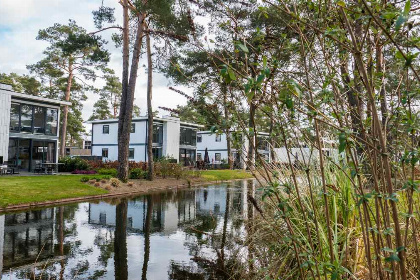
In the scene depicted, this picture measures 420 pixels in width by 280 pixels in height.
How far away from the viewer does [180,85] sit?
20.7 metres

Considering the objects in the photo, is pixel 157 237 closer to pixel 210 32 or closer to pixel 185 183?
pixel 210 32

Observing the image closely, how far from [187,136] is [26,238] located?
3145cm

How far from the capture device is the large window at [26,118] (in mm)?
21812

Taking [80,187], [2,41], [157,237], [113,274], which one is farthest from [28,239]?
[2,41]

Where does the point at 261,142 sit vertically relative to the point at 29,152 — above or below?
below

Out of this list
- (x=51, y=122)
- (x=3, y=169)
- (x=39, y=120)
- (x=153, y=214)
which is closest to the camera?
(x=153, y=214)

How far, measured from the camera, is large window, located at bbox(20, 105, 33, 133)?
71.6ft

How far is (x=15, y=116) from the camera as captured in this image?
70.0 ft

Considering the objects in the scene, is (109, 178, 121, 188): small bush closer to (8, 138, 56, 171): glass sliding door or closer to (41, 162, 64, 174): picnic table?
(41, 162, 64, 174): picnic table

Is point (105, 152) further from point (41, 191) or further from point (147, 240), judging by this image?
point (147, 240)

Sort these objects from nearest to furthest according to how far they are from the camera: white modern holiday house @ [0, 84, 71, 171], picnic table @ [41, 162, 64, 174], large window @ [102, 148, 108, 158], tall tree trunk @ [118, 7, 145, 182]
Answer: tall tree trunk @ [118, 7, 145, 182] → white modern holiday house @ [0, 84, 71, 171] → picnic table @ [41, 162, 64, 174] → large window @ [102, 148, 108, 158]

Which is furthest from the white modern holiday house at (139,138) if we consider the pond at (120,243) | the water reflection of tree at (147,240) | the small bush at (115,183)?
the pond at (120,243)

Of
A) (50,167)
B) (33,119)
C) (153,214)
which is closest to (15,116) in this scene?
(33,119)

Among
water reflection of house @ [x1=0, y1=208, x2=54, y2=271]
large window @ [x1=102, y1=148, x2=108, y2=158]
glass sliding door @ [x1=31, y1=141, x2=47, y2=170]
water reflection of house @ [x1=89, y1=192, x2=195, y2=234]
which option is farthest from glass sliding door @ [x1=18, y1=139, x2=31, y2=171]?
water reflection of house @ [x1=0, y1=208, x2=54, y2=271]
